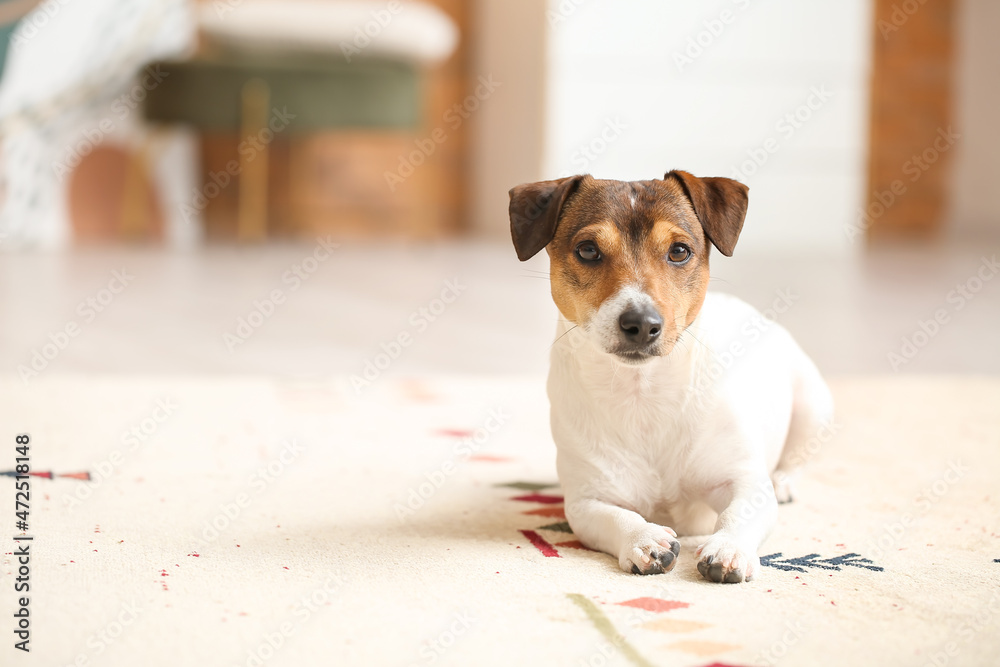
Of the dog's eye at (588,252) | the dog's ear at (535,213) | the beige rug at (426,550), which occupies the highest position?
the dog's ear at (535,213)

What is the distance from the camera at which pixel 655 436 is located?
1730 mm

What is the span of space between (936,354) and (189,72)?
4.72 meters

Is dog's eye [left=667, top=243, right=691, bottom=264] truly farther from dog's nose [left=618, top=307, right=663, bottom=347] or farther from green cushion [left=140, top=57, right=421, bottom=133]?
green cushion [left=140, top=57, right=421, bottom=133]

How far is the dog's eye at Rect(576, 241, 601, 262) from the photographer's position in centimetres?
170

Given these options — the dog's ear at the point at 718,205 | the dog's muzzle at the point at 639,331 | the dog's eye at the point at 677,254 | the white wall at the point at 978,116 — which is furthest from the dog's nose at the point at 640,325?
the white wall at the point at 978,116

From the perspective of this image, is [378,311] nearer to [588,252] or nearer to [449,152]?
[588,252]

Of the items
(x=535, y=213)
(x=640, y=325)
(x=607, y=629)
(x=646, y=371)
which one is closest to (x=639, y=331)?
(x=640, y=325)

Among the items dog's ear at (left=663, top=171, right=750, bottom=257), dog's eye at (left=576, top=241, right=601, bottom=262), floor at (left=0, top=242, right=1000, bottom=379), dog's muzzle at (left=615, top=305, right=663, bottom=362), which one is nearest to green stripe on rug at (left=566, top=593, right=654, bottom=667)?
dog's muzzle at (left=615, top=305, right=663, bottom=362)

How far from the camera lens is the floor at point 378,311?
11.2ft

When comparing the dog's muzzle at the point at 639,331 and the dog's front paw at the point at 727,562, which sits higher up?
the dog's muzzle at the point at 639,331

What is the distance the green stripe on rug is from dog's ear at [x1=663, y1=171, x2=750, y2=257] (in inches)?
25.6

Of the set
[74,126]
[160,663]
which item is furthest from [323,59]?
[160,663]

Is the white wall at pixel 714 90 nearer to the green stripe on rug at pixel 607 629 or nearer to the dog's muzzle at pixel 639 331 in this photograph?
the dog's muzzle at pixel 639 331

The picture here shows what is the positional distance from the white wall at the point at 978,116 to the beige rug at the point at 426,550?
21.9 feet
